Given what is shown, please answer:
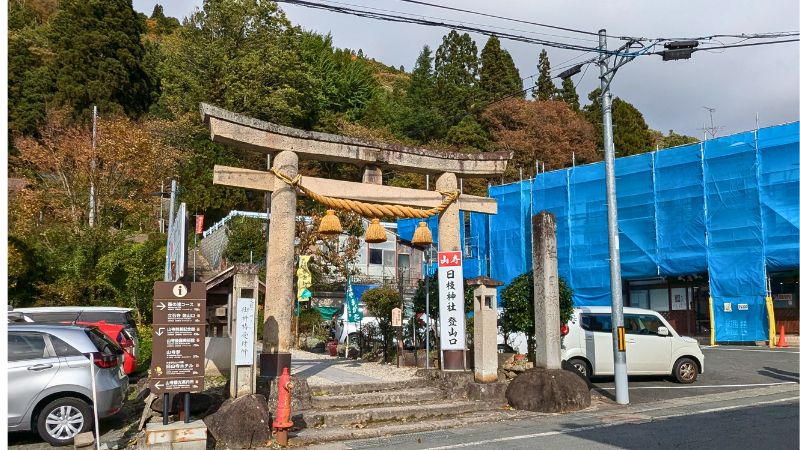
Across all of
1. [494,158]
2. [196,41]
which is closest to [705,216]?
[494,158]

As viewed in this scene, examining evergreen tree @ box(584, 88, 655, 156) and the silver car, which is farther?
evergreen tree @ box(584, 88, 655, 156)

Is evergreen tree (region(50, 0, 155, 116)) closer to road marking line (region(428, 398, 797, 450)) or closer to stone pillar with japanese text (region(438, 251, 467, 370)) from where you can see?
stone pillar with japanese text (region(438, 251, 467, 370))

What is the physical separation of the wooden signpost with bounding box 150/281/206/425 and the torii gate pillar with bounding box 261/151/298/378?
7.54 feet

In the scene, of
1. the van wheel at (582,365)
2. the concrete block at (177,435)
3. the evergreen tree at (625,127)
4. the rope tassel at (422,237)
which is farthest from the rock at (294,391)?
the evergreen tree at (625,127)

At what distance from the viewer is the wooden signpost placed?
815 cm

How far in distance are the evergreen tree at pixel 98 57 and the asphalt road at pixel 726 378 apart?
105 ft

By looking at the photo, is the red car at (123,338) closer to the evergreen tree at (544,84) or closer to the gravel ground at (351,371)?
the gravel ground at (351,371)

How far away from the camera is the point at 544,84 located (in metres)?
49.3

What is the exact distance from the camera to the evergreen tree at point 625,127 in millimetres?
50125

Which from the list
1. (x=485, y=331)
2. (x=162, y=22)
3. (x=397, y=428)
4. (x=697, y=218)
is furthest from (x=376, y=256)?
(x=162, y=22)

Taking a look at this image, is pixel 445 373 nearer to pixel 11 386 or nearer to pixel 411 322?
pixel 411 322

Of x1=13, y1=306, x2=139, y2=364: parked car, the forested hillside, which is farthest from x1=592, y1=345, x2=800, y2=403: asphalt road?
the forested hillside

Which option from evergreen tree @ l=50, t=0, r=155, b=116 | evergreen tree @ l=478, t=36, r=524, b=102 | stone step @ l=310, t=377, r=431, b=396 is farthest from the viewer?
evergreen tree @ l=478, t=36, r=524, b=102

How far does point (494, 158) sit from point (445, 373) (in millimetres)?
4726
